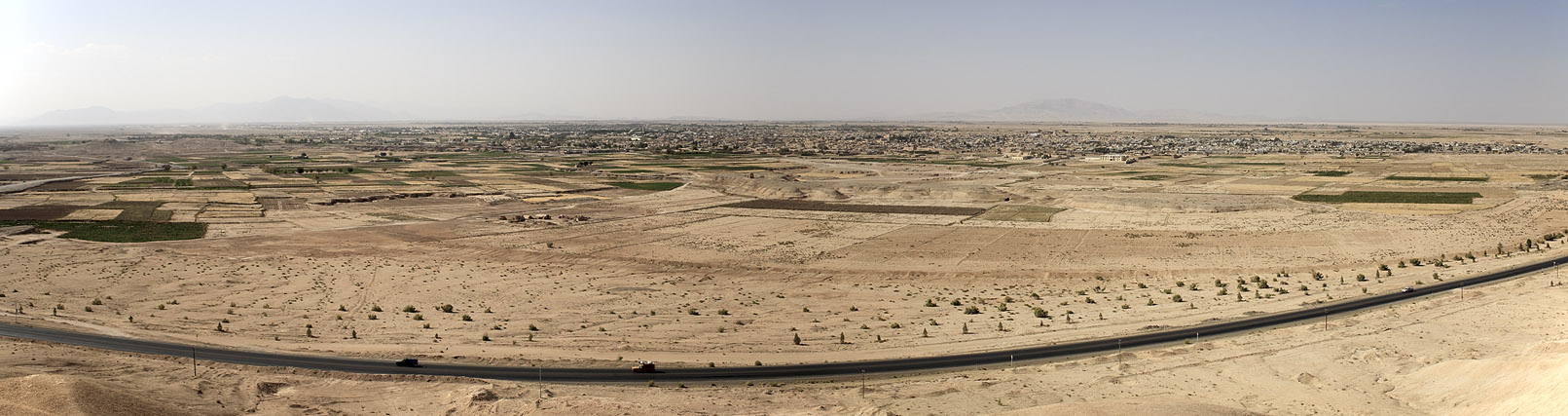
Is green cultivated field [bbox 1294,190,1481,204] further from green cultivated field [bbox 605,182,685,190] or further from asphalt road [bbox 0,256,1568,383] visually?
green cultivated field [bbox 605,182,685,190]

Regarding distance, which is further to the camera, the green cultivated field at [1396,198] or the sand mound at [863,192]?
the sand mound at [863,192]

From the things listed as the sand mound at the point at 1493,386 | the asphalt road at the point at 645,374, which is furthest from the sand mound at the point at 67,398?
the sand mound at the point at 1493,386

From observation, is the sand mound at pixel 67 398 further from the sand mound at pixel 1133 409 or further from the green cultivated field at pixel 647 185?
the green cultivated field at pixel 647 185

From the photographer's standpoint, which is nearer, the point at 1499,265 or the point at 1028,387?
the point at 1028,387

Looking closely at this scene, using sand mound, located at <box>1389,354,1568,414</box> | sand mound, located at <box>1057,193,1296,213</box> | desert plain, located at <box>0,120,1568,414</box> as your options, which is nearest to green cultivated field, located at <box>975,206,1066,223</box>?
desert plain, located at <box>0,120,1568,414</box>

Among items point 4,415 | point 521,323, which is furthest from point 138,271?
point 4,415

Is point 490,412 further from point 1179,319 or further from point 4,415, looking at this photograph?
point 1179,319

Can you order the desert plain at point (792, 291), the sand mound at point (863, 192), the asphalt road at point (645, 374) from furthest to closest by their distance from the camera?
the sand mound at point (863, 192), the asphalt road at point (645, 374), the desert plain at point (792, 291)
